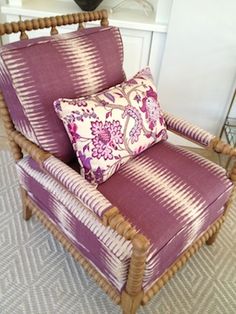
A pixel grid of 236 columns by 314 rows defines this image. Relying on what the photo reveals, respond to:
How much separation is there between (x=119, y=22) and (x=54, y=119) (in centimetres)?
86

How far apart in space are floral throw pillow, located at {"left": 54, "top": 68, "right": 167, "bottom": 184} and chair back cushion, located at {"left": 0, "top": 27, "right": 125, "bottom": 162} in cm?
5

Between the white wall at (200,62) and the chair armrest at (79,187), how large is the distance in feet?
3.24

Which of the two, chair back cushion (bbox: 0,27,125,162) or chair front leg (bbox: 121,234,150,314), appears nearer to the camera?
chair front leg (bbox: 121,234,150,314)

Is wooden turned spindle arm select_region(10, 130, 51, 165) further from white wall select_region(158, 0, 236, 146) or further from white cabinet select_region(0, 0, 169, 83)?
white wall select_region(158, 0, 236, 146)

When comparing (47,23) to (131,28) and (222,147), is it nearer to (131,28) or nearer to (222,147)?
(131,28)

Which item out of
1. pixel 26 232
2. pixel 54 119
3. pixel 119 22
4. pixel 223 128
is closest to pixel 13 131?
pixel 54 119

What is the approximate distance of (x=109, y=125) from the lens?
3.31 feet

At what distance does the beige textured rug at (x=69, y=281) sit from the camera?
1145 millimetres

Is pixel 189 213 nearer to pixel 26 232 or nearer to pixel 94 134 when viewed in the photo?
pixel 94 134

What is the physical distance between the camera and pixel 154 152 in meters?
1.21

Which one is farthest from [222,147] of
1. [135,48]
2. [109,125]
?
[135,48]

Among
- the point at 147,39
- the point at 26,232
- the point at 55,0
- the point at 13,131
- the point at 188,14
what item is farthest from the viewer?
the point at 55,0

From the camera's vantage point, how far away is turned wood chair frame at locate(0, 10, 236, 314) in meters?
0.77

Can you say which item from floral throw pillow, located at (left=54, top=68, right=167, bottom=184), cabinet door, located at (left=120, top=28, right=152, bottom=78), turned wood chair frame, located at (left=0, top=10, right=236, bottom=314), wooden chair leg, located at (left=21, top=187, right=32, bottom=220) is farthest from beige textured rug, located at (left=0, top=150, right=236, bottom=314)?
cabinet door, located at (left=120, top=28, right=152, bottom=78)
